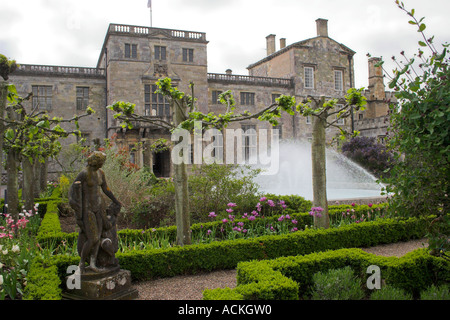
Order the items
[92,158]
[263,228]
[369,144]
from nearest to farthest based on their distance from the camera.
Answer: [92,158]
[263,228]
[369,144]

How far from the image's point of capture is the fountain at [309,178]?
690 inches

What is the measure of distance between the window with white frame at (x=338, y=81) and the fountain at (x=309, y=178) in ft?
33.5

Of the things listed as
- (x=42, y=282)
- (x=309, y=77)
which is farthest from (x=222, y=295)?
(x=309, y=77)

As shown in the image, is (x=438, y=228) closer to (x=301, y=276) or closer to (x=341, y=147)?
(x=301, y=276)

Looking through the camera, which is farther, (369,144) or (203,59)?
(203,59)

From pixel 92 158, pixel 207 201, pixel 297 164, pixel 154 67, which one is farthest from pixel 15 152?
A: pixel 154 67

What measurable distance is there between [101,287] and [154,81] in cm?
2176

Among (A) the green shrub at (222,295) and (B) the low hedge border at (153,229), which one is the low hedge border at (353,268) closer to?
(A) the green shrub at (222,295)

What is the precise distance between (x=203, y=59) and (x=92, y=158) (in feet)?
75.8

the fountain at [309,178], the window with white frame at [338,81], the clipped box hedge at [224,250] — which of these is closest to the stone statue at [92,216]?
the clipped box hedge at [224,250]

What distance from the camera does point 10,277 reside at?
492 centimetres

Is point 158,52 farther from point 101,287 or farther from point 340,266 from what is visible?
point 101,287

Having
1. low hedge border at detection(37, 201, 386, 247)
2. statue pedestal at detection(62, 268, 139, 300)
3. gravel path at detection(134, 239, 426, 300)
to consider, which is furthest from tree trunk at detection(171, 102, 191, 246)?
statue pedestal at detection(62, 268, 139, 300)
